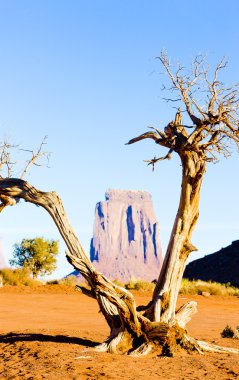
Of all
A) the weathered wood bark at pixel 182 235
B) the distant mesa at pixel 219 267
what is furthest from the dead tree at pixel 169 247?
the distant mesa at pixel 219 267

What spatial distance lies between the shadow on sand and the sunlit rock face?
156 meters

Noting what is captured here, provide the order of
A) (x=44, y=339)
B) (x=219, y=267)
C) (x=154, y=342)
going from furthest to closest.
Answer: (x=219, y=267) → (x=44, y=339) → (x=154, y=342)

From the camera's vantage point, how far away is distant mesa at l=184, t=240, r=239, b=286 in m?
55.8

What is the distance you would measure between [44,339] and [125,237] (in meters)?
176

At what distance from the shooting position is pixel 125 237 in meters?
188

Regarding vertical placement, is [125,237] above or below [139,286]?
above

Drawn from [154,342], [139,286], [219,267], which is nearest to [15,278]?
[139,286]

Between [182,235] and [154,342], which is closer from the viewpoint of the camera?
[154,342]

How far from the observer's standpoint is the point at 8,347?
12.7m

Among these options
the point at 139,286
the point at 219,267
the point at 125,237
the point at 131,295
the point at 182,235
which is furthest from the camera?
the point at 125,237

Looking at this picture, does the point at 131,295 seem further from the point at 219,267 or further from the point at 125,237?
the point at 125,237

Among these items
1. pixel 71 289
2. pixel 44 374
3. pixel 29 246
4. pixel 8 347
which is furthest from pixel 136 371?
pixel 29 246

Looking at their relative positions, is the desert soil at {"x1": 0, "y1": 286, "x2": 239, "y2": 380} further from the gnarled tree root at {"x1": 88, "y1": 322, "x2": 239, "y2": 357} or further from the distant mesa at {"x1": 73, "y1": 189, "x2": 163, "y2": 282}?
the distant mesa at {"x1": 73, "y1": 189, "x2": 163, "y2": 282}

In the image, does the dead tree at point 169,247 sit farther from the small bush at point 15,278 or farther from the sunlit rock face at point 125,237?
the sunlit rock face at point 125,237
